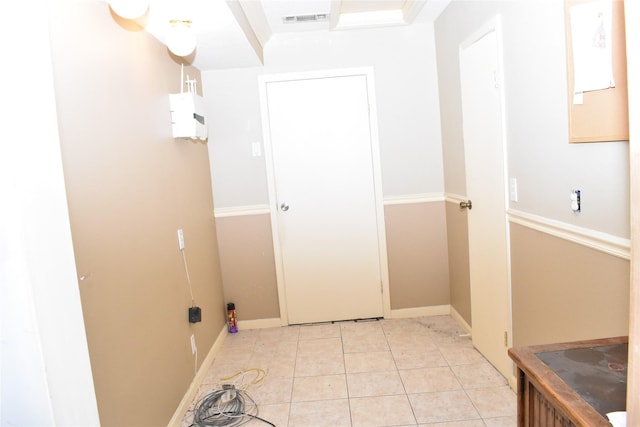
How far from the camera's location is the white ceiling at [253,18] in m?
2.07

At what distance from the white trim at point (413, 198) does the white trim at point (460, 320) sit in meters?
0.91

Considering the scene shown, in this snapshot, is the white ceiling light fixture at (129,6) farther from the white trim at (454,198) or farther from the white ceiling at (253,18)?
the white trim at (454,198)

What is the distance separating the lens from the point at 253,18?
2725 mm

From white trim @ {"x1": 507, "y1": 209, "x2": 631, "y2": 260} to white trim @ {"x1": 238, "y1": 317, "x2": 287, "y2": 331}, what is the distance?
212cm

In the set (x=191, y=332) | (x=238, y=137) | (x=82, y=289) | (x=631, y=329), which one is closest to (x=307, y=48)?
(x=238, y=137)

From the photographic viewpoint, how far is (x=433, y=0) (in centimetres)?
288

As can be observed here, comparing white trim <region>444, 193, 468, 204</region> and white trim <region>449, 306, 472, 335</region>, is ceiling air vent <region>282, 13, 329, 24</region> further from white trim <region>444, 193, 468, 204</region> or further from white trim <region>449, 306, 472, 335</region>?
white trim <region>449, 306, 472, 335</region>

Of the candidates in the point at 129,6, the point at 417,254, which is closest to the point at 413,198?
the point at 417,254

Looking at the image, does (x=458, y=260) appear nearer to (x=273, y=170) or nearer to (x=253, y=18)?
(x=273, y=170)

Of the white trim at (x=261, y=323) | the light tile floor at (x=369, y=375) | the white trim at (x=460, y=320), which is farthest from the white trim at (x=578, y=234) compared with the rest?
the white trim at (x=261, y=323)

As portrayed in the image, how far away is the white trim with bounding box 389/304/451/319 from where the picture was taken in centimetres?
360

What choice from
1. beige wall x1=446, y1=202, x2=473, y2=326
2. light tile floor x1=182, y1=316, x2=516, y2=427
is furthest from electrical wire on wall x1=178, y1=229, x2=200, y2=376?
beige wall x1=446, y1=202, x2=473, y2=326

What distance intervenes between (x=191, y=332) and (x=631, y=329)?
7.68ft

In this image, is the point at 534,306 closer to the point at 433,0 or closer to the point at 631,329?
the point at 631,329
